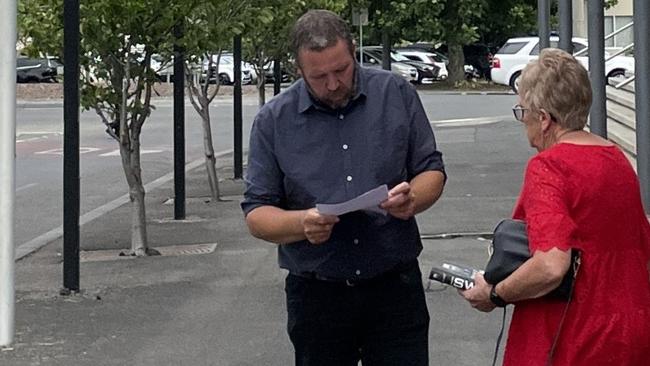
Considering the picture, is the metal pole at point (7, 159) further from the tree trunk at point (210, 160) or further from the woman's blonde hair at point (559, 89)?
the tree trunk at point (210, 160)

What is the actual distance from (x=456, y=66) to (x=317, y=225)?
48176mm

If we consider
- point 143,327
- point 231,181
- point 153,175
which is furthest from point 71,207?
point 153,175

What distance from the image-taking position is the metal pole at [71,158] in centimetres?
971

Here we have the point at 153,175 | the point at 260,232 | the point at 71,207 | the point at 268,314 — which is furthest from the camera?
the point at 153,175

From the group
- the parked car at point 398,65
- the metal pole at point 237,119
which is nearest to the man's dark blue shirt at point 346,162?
the metal pole at point 237,119

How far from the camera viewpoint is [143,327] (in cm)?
862

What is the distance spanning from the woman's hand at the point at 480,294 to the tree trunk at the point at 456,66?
47415 mm

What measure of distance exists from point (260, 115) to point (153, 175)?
1643 centimetres

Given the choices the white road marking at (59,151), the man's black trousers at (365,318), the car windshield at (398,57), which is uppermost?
the car windshield at (398,57)

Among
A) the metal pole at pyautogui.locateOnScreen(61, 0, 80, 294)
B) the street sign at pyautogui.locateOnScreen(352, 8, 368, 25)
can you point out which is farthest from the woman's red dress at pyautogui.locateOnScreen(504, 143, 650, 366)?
the street sign at pyautogui.locateOnScreen(352, 8, 368, 25)

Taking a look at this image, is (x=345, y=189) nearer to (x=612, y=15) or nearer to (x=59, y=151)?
(x=59, y=151)

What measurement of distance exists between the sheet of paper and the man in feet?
0.62

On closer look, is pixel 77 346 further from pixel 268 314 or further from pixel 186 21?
pixel 186 21

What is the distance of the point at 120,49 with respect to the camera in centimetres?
1123
